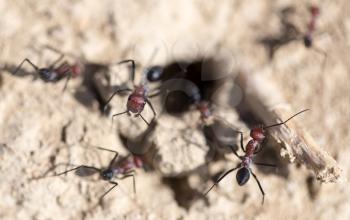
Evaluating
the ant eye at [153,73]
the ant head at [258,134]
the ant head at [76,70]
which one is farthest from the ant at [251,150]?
the ant head at [76,70]

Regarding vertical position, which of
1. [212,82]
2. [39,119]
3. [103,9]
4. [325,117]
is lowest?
[325,117]

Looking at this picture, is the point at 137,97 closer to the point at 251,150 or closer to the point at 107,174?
the point at 107,174

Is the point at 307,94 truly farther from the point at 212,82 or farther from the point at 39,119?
the point at 39,119

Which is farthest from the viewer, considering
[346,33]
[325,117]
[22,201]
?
[346,33]

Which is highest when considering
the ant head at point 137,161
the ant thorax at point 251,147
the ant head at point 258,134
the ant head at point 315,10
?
the ant head at point 315,10

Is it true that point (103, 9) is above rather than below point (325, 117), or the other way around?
above

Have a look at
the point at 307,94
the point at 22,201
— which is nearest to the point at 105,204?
the point at 22,201

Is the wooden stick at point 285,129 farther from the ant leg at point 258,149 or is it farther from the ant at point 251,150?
the ant leg at point 258,149
